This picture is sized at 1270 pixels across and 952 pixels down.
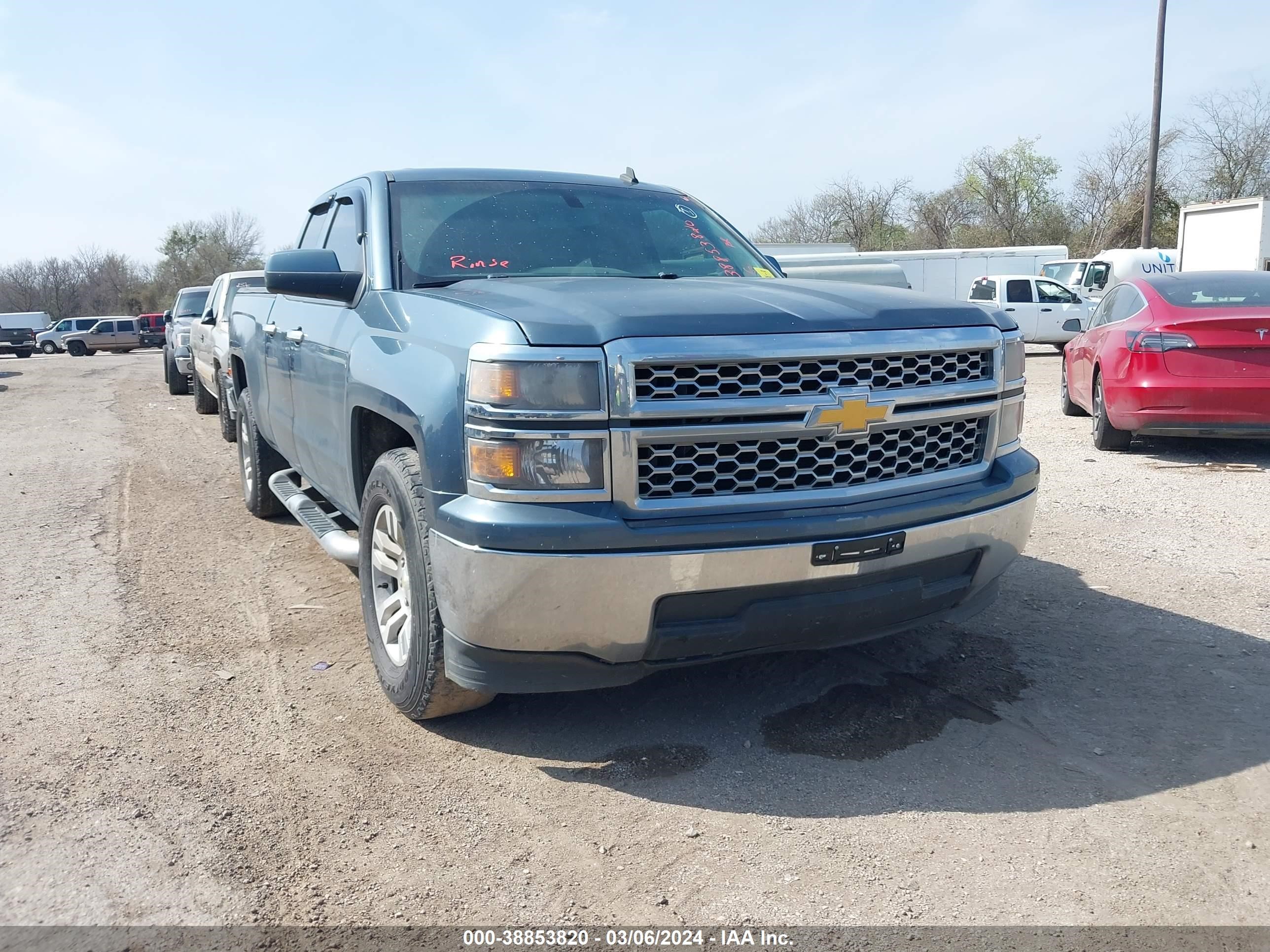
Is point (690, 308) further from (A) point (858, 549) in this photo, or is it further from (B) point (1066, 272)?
(B) point (1066, 272)

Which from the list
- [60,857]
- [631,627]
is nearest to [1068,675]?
[631,627]

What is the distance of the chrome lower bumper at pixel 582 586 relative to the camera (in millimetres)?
2775

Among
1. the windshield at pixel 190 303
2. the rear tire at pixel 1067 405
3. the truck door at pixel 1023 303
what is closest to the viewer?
the rear tire at pixel 1067 405

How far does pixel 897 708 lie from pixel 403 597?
67.7 inches

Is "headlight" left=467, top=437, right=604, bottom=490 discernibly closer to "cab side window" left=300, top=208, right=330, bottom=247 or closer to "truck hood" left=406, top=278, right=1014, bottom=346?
Result: "truck hood" left=406, top=278, right=1014, bottom=346

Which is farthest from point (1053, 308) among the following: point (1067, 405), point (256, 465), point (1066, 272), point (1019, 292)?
point (256, 465)

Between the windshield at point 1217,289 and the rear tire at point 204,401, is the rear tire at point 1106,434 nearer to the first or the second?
the windshield at point 1217,289

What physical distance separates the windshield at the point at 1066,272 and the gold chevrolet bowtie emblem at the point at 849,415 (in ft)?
79.7

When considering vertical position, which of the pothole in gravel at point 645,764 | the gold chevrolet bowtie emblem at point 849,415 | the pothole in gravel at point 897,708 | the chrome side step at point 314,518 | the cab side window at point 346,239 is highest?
the cab side window at point 346,239

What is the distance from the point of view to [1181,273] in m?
8.43

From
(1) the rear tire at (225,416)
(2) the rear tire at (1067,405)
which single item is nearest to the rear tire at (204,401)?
(1) the rear tire at (225,416)

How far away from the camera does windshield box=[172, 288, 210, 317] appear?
1716cm

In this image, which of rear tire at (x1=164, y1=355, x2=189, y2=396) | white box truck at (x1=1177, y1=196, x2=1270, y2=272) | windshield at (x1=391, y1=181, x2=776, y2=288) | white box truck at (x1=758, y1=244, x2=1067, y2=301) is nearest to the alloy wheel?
windshield at (x1=391, y1=181, x2=776, y2=288)

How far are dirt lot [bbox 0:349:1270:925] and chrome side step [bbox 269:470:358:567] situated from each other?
0.43 meters
